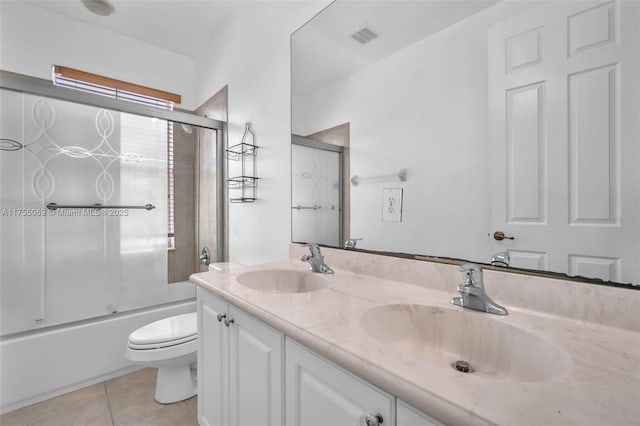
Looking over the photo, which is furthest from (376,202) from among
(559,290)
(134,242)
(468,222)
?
(134,242)

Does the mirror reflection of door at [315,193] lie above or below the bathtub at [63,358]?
above

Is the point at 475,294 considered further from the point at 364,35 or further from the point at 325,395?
the point at 364,35

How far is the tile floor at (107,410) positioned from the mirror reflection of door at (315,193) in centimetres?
117

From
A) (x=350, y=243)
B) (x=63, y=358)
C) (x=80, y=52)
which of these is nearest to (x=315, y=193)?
(x=350, y=243)

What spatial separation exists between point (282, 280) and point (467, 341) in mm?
863

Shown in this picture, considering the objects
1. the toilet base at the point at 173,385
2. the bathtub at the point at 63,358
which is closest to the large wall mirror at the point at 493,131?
the toilet base at the point at 173,385

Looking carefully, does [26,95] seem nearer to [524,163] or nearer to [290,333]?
[290,333]

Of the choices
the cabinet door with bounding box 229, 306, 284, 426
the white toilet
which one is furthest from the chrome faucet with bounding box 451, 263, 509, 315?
the white toilet

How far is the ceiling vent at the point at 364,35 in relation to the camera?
1243mm

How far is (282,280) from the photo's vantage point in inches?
55.4

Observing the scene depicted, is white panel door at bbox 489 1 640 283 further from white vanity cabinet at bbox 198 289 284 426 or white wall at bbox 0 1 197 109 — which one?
white wall at bbox 0 1 197 109

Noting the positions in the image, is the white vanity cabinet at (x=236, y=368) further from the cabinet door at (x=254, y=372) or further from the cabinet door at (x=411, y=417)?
the cabinet door at (x=411, y=417)

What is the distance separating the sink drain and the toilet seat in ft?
4.80

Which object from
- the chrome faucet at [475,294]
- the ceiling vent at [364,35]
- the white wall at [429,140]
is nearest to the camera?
the chrome faucet at [475,294]
